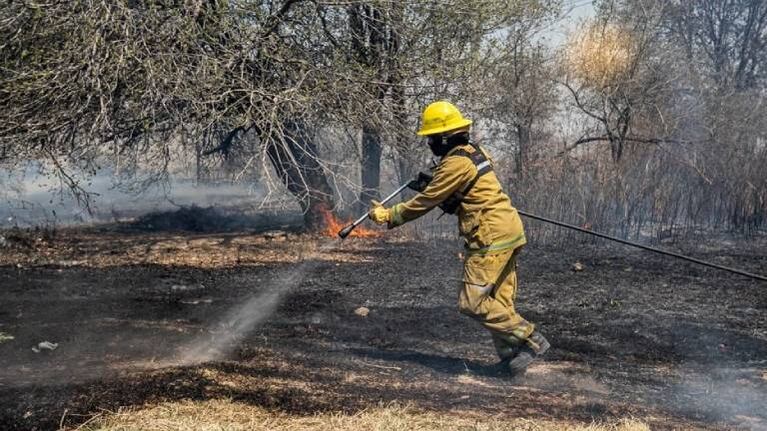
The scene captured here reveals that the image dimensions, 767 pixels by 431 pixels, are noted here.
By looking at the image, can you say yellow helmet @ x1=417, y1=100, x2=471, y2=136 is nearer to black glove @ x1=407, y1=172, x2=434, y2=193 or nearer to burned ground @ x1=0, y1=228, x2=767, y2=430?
black glove @ x1=407, y1=172, x2=434, y2=193

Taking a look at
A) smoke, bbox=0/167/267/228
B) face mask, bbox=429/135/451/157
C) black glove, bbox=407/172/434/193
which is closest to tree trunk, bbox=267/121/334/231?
smoke, bbox=0/167/267/228

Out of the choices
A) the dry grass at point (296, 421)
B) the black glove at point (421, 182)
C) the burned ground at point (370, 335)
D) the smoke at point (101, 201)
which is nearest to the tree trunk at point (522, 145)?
the burned ground at point (370, 335)

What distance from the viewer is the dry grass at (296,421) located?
13.7 feet

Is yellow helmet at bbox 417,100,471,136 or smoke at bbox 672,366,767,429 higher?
yellow helmet at bbox 417,100,471,136

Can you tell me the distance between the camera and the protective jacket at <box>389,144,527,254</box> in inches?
205

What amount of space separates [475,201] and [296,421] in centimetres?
191

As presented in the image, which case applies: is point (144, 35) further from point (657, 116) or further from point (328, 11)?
point (657, 116)

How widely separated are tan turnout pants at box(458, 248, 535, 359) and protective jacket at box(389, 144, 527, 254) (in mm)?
81

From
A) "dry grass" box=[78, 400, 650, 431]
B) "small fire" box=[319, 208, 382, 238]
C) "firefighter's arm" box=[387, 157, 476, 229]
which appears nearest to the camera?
"dry grass" box=[78, 400, 650, 431]

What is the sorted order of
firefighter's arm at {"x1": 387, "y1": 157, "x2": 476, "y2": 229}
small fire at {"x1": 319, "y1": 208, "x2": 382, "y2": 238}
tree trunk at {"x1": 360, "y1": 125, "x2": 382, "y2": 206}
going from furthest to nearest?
tree trunk at {"x1": 360, "y1": 125, "x2": 382, "y2": 206}, small fire at {"x1": 319, "y1": 208, "x2": 382, "y2": 238}, firefighter's arm at {"x1": 387, "y1": 157, "x2": 476, "y2": 229}

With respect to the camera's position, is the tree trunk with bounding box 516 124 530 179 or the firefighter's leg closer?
the firefighter's leg

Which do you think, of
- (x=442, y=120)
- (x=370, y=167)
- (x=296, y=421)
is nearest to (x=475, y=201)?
(x=442, y=120)

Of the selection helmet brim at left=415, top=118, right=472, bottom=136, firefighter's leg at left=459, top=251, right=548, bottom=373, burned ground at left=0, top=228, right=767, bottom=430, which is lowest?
burned ground at left=0, top=228, right=767, bottom=430

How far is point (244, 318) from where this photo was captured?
7012 millimetres
